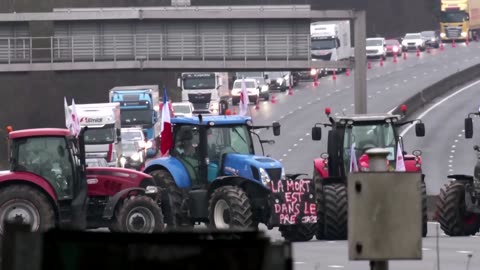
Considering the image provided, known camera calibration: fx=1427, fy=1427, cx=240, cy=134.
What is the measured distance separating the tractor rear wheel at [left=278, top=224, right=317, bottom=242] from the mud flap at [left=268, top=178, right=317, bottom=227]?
2.32ft

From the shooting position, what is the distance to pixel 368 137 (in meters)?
28.1

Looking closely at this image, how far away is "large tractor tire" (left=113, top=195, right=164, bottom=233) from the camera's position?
24438mm

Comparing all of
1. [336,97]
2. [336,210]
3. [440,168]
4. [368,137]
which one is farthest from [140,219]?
[336,97]

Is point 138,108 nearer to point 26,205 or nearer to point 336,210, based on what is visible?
point 336,210

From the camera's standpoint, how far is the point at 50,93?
9944cm

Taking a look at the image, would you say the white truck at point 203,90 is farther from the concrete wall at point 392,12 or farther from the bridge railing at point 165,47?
the concrete wall at point 392,12

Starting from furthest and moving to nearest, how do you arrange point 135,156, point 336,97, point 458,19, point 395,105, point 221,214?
point 458,19 < point 336,97 < point 395,105 < point 135,156 < point 221,214

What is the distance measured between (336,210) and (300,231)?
1.31 meters

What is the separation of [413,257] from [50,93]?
92969 mm

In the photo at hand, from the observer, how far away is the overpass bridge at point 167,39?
235 feet

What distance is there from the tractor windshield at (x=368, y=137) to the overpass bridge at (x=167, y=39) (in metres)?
42.7

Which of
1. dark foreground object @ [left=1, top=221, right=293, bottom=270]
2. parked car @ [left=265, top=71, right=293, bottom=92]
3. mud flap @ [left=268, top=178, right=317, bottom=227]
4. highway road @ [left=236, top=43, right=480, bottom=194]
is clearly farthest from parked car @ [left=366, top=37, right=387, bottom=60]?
dark foreground object @ [left=1, top=221, right=293, bottom=270]

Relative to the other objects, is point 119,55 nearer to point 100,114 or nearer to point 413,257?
point 100,114

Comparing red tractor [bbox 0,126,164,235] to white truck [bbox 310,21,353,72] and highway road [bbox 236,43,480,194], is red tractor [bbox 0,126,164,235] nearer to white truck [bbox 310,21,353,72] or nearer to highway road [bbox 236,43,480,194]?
highway road [bbox 236,43,480,194]
